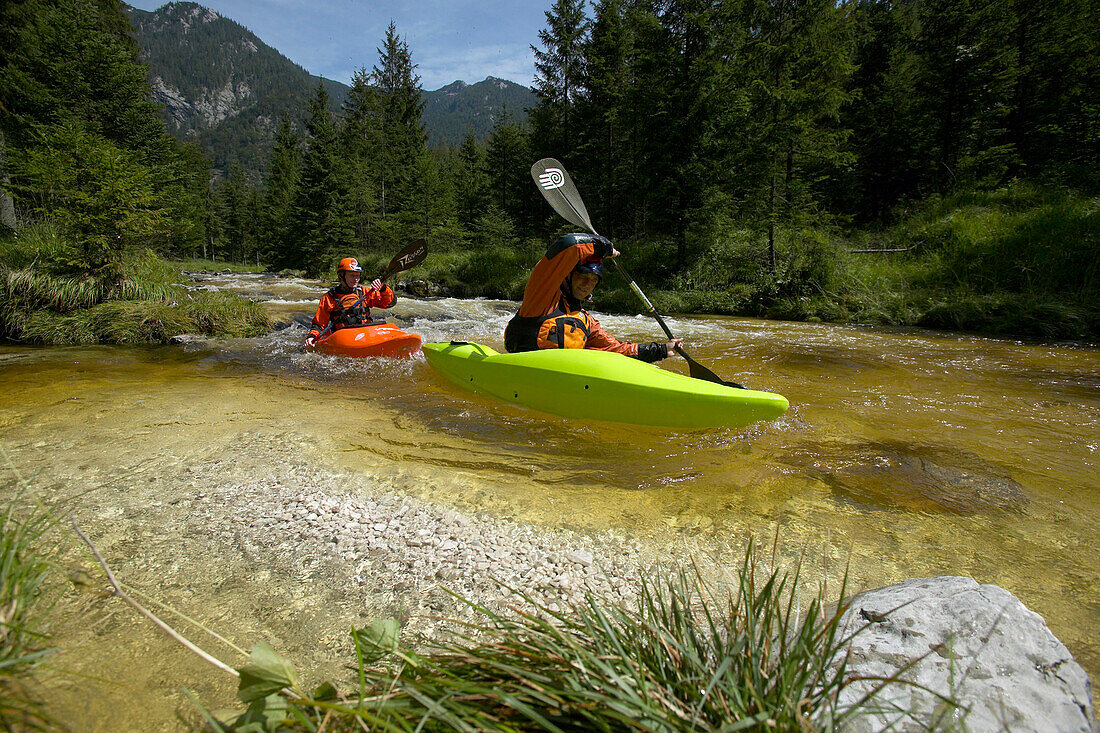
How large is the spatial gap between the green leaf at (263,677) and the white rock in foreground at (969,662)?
102cm

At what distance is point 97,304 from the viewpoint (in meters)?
6.82

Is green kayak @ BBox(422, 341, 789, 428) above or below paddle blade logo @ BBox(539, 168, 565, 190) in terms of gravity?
below

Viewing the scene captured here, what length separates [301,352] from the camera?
6.35 metres

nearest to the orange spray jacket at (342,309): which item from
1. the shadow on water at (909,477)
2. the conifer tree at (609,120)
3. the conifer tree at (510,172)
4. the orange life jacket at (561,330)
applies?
the orange life jacket at (561,330)

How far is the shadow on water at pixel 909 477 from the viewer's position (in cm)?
238

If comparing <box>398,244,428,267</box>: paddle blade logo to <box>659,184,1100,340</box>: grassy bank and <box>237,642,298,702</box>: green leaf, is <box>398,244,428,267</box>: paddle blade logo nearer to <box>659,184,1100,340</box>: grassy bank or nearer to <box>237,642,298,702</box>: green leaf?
<box>659,184,1100,340</box>: grassy bank

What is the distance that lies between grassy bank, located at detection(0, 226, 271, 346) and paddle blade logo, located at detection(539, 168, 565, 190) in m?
5.23

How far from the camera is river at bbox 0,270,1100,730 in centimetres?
181

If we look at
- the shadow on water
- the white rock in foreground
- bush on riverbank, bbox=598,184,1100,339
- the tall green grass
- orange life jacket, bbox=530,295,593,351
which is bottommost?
the shadow on water

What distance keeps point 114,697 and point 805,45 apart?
13099 millimetres

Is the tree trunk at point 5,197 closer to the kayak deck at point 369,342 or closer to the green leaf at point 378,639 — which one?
the kayak deck at point 369,342

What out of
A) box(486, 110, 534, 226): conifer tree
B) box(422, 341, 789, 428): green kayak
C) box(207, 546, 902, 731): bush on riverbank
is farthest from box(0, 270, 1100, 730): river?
box(486, 110, 534, 226): conifer tree

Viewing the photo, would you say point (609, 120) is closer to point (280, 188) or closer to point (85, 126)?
point (85, 126)

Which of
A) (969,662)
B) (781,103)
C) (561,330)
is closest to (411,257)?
(561,330)
